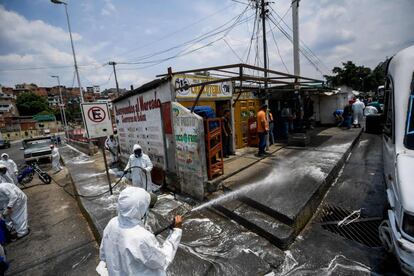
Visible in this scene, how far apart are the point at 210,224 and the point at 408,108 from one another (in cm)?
390

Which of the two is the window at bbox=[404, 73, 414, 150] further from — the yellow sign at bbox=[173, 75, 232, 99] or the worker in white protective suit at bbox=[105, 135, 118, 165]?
the worker in white protective suit at bbox=[105, 135, 118, 165]

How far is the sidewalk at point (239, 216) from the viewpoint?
3.28m

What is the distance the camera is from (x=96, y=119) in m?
5.90

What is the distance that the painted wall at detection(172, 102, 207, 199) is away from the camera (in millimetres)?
5297

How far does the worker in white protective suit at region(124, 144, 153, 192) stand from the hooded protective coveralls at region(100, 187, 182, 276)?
158 inches

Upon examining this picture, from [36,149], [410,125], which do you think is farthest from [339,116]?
[36,149]

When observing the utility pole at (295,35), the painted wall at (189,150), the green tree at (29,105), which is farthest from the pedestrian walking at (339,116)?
the green tree at (29,105)

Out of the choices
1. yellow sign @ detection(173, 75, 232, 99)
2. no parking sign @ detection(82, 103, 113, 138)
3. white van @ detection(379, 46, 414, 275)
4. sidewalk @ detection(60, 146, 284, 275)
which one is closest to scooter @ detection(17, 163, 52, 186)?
sidewalk @ detection(60, 146, 284, 275)

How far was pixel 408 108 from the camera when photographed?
2.75m

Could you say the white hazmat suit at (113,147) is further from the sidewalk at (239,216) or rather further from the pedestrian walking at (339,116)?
the pedestrian walking at (339,116)

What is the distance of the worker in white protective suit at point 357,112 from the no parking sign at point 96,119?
1333cm

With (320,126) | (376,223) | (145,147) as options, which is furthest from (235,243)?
(320,126)

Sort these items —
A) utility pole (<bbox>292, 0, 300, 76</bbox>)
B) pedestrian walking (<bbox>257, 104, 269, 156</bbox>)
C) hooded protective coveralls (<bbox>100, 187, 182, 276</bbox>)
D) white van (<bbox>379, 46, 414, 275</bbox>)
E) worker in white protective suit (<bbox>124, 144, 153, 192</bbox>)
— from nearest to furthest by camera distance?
hooded protective coveralls (<bbox>100, 187, 182, 276</bbox>)
white van (<bbox>379, 46, 414, 275</bbox>)
worker in white protective suit (<bbox>124, 144, 153, 192</bbox>)
pedestrian walking (<bbox>257, 104, 269, 156</bbox>)
utility pole (<bbox>292, 0, 300, 76</bbox>)

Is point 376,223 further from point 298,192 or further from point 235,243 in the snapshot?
point 235,243
